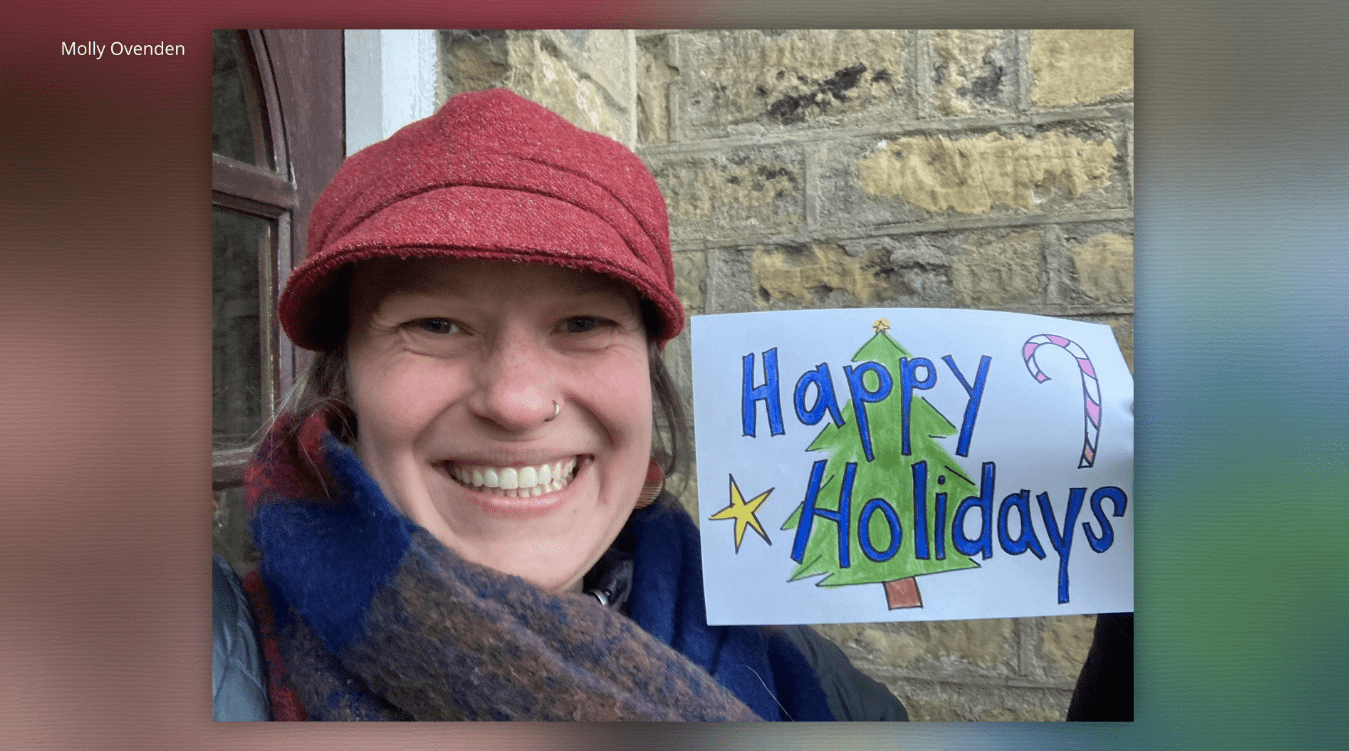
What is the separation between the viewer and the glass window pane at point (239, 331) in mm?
1288

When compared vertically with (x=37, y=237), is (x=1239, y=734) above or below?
below

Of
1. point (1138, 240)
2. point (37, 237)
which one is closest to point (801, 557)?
point (1138, 240)

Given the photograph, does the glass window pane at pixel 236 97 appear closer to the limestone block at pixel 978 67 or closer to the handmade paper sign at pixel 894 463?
the handmade paper sign at pixel 894 463

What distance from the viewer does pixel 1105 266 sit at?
4.21 feet

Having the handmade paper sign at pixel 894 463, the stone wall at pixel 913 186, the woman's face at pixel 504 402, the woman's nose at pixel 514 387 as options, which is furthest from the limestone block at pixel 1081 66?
the woman's nose at pixel 514 387

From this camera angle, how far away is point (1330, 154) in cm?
133

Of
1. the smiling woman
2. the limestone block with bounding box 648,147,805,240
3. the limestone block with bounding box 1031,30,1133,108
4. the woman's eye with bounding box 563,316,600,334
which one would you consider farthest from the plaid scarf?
the limestone block with bounding box 1031,30,1133,108

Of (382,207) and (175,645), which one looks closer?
(382,207)

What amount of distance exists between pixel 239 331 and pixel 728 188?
702mm

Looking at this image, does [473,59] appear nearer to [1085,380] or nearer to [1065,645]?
[1085,380]

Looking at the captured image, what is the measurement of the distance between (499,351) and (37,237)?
739 millimetres

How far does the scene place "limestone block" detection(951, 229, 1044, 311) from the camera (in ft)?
4.16

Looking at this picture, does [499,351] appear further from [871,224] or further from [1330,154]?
[1330,154]

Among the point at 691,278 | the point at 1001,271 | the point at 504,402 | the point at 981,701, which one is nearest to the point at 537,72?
the point at 691,278
